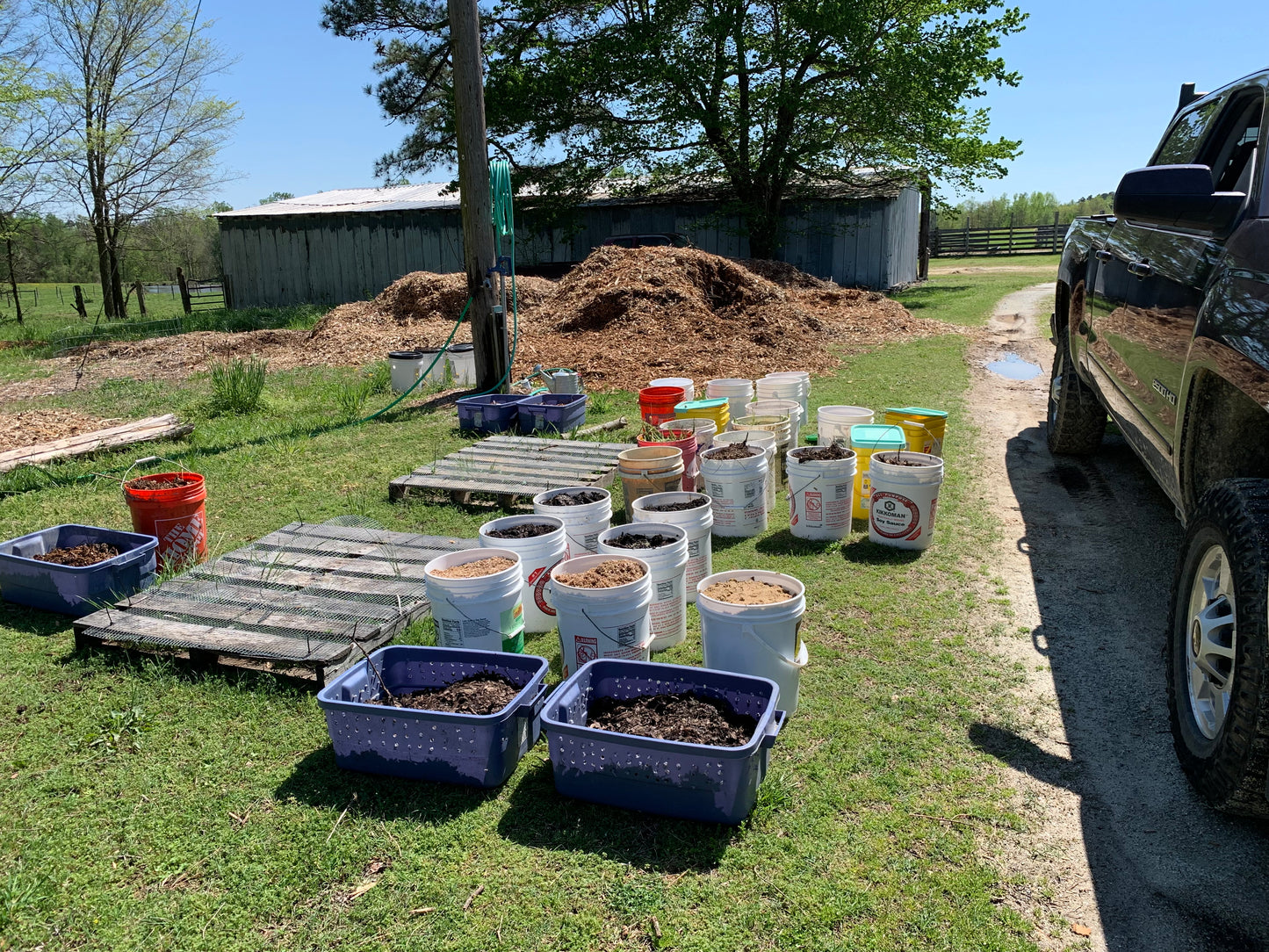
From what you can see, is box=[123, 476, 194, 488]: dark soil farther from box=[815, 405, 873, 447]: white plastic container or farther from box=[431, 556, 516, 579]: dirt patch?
box=[815, 405, 873, 447]: white plastic container

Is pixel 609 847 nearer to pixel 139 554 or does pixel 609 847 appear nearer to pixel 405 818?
pixel 405 818

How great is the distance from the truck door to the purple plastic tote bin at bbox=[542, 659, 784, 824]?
2.02m

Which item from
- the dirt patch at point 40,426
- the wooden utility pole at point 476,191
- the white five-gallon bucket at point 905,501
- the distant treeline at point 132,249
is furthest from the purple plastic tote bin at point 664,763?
the distant treeline at point 132,249

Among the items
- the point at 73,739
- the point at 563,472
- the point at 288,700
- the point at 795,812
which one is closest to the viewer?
the point at 795,812

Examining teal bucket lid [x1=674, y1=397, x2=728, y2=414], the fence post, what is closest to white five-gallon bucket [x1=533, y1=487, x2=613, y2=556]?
teal bucket lid [x1=674, y1=397, x2=728, y2=414]

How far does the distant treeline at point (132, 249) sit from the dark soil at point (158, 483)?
1001 inches

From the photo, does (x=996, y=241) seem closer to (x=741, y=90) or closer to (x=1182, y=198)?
(x=741, y=90)

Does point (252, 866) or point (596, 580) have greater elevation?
point (596, 580)

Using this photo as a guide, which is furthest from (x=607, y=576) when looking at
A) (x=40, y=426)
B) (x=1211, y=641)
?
(x=40, y=426)

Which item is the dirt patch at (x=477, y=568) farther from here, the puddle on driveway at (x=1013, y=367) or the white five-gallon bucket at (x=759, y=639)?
the puddle on driveway at (x=1013, y=367)

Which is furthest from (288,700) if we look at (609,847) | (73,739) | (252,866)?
(609,847)

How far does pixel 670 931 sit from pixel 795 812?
25.7 inches

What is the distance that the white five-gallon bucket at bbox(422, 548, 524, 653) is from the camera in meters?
3.49

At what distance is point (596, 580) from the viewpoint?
347 cm
